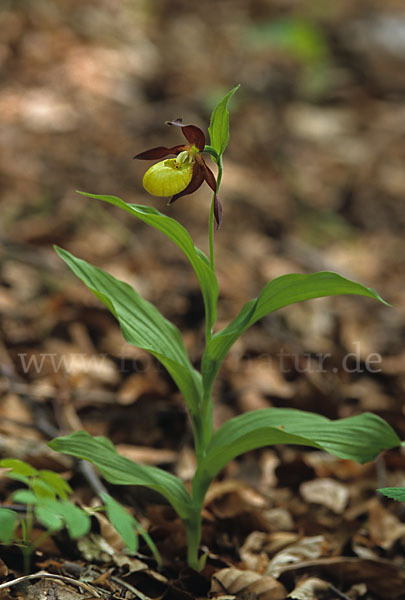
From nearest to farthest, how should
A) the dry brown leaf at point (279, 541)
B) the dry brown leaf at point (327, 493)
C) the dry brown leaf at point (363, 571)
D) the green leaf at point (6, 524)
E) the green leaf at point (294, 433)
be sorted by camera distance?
the green leaf at point (6, 524) < the green leaf at point (294, 433) < the dry brown leaf at point (363, 571) < the dry brown leaf at point (279, 541) < the dry brown leaf at point (327, 493)

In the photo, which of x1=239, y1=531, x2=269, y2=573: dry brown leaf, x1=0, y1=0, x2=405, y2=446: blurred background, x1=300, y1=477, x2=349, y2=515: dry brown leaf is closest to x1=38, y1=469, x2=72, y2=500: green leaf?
x1=239, y1=531, x2=269, y2=573: dry brown leaf

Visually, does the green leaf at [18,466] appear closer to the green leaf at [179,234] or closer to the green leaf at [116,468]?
the green leaf at [116,468]

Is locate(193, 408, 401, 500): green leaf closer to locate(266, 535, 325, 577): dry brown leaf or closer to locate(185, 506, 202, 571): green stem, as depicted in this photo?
locate(185, 506, 202, 571): green stem

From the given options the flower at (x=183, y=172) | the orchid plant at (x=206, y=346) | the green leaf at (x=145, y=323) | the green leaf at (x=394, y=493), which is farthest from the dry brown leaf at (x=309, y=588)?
the flower at (x=183, y=172)

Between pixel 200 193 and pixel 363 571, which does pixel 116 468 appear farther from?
pixel 200 193

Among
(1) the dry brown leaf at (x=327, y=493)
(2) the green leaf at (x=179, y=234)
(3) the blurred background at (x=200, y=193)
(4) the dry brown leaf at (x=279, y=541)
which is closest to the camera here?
(2) the green leaf at (x=179, y=234)
